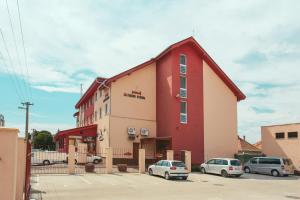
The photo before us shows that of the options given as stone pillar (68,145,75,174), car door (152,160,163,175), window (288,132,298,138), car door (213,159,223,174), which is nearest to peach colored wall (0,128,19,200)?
stone pillar (68,145,75,174)

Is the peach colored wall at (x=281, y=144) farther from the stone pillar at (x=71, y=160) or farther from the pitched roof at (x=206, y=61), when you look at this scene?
the stone pillar at (x=71, y=160)

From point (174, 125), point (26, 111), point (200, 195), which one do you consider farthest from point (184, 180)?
point (26, 111)

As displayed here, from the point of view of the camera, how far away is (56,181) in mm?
21141

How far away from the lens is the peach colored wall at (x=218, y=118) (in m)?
37.1

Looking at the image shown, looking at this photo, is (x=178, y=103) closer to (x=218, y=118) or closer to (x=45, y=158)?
(x=218, y=118)

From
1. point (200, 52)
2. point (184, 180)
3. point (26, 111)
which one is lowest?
point (184, 180)

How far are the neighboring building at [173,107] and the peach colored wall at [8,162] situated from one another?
27.1 metres

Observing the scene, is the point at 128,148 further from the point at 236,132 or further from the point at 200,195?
the point at 200,195

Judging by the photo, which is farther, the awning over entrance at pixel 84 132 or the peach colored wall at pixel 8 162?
the awning over entrance at pixel 84 132

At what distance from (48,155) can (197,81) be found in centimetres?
1716

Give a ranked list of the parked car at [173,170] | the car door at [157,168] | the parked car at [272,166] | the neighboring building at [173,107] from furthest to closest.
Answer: the neighboring building at [173,107], the parked car at [272,166], the car door at [157,168], the parked car at [173,170]

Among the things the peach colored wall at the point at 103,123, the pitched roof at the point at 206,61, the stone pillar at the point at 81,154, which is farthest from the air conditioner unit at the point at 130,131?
the pitched roof at the point at 206,61

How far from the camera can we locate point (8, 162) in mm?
7414

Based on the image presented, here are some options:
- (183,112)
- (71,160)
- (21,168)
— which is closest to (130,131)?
(183,112)
